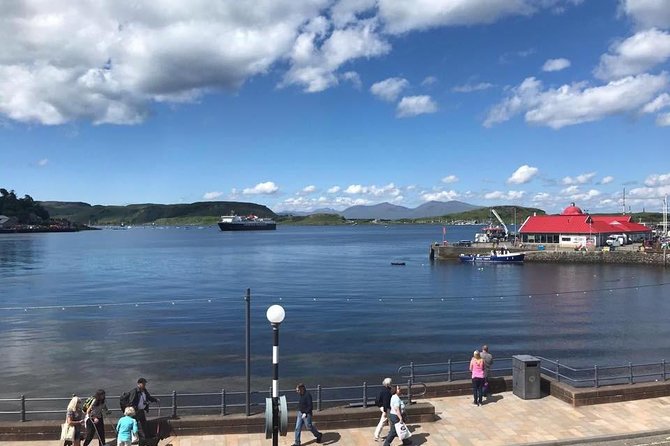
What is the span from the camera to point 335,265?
334 ft

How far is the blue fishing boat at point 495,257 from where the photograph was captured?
98.8 meters

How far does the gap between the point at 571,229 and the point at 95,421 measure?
345 ft

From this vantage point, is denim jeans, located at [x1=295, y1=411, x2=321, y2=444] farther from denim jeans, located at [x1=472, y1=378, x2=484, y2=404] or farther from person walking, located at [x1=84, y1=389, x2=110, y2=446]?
denim jeans, located at [x1=472, y1=378, x2=484, y2=404]

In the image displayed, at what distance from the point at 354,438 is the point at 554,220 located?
104 m

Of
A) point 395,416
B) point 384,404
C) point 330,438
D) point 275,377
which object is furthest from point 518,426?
point 275,377

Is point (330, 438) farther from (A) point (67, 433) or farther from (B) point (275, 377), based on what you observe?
(A) point (67, 433)

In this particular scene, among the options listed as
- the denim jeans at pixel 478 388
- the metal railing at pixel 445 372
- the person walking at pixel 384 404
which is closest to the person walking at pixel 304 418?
the person walking at pixel 384 404

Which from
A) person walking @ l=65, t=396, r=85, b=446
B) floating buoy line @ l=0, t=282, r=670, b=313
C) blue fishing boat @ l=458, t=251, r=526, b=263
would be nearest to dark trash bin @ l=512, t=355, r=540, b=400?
person walking @ l=65, t=396, r=85, b=446

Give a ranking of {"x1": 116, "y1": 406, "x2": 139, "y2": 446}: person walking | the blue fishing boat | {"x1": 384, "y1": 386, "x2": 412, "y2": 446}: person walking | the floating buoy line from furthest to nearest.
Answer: the blue fishing boat < the floating buoy line < {"x1": 384, "y1": 386, "x2": 412, "y2": 446}: person walking < {"x1": 116, "y1": 406, "x2": 139, "y2": 446}: person walking

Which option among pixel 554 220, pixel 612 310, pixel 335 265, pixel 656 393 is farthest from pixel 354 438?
pixel 554 220

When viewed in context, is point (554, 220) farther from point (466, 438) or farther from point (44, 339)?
point (466, 438)

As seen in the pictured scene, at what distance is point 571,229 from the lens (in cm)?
10512

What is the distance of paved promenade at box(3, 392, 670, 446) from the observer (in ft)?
46.9

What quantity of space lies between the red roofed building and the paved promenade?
307ft
